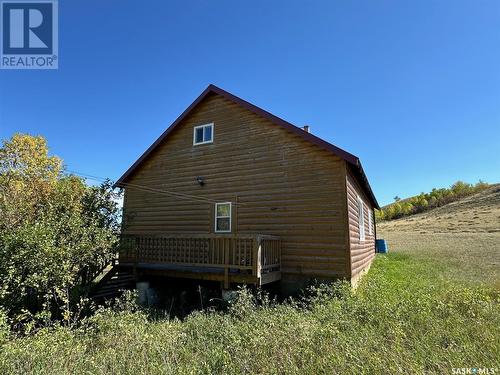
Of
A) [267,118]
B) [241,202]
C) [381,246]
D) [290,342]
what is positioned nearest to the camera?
[290,342]

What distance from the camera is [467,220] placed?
5028 centimetres

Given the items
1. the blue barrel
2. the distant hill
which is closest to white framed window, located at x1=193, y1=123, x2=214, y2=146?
the blue barrel

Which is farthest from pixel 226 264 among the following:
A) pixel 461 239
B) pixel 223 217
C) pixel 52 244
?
pixel 461 239

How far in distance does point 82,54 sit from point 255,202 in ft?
30.0

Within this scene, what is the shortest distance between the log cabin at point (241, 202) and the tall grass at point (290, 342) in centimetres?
253

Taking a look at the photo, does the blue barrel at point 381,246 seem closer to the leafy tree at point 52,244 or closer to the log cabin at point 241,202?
the log cabin at point 241,202

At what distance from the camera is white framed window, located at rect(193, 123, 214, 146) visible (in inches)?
528

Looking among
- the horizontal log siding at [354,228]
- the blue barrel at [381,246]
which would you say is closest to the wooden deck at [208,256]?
the horizontal log siding at [354,228]

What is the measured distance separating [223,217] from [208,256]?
9.42 ft

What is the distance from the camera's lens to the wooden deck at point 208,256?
908 centimetres

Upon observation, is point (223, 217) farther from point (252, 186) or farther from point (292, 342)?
point (292, 342)

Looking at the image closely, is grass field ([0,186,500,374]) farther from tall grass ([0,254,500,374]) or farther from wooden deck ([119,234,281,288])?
wooden deck ([119,234,281,288])

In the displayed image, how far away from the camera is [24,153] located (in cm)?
3017

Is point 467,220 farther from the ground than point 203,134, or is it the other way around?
point 203,134
